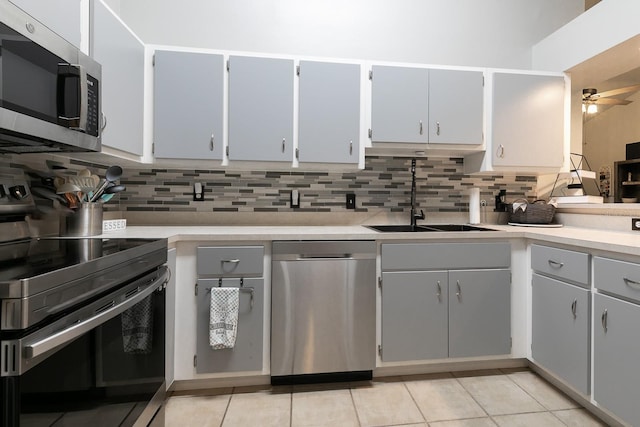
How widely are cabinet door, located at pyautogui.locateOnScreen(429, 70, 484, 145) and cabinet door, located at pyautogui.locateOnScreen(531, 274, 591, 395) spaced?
1.04 meters

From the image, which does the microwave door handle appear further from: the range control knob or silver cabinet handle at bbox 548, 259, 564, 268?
silver cabinet handle at bbox 548, 259, 564, 268

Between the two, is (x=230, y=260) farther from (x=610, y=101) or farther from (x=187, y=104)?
(x=610, y=101)

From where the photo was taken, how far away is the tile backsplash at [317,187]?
2404mm

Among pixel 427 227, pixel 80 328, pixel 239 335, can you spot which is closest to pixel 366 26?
pixel 427 227

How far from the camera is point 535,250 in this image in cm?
206

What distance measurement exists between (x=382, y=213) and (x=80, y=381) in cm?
210

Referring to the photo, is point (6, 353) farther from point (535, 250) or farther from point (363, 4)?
point (363, 4)

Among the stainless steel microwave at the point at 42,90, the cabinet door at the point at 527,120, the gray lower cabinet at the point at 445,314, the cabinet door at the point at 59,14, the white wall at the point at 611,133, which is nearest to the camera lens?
the stainless steel microwave at the point at 42,90

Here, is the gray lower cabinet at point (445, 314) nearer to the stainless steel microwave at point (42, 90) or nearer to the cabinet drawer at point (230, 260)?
the cabinet drawer at point (230, 260)

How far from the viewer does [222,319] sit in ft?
5.99

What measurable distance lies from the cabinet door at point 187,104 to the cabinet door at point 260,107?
A: 0.09m

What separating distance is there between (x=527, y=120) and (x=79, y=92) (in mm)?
2638

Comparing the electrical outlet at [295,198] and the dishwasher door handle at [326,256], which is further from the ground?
the electrical outlet at [295,198]

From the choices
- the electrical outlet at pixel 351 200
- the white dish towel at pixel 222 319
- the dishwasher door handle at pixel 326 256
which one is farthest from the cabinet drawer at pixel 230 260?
the electrical outlet at pixel 351 200
